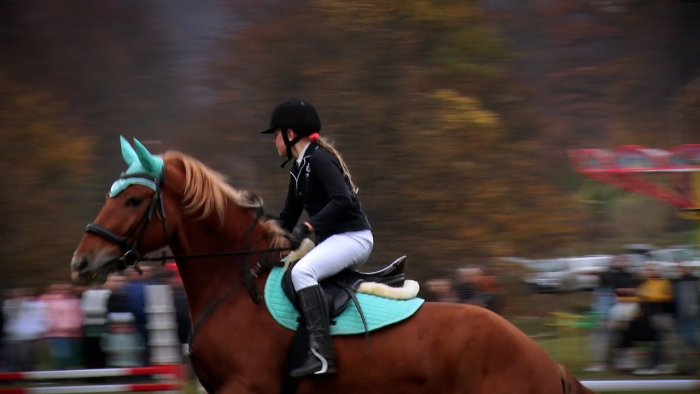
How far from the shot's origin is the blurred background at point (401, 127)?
43.9ft

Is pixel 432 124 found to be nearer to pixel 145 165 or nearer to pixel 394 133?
pixel 394 133

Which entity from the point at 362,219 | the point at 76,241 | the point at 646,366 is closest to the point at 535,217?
the point at 646,366

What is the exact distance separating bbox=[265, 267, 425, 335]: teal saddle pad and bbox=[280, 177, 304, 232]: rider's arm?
1.69 feet

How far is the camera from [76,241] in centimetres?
1431

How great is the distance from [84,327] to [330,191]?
634cm

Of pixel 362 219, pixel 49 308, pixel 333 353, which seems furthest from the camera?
pixel 49 308

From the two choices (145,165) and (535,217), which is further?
(535,217)

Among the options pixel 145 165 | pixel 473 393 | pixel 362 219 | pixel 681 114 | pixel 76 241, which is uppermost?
pixel 145 165

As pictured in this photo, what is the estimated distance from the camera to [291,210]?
5.46 metres

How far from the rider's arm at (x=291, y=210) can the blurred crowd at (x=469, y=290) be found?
5923 mm

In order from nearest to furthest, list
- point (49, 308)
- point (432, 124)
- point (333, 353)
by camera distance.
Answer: point (333, 353), point (49, 308), point (432, 124)

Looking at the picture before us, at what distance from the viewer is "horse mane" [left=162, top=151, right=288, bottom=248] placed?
495 cm

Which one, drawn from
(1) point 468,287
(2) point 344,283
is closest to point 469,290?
(1) point 468,287

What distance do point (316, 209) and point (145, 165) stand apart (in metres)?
1.00
